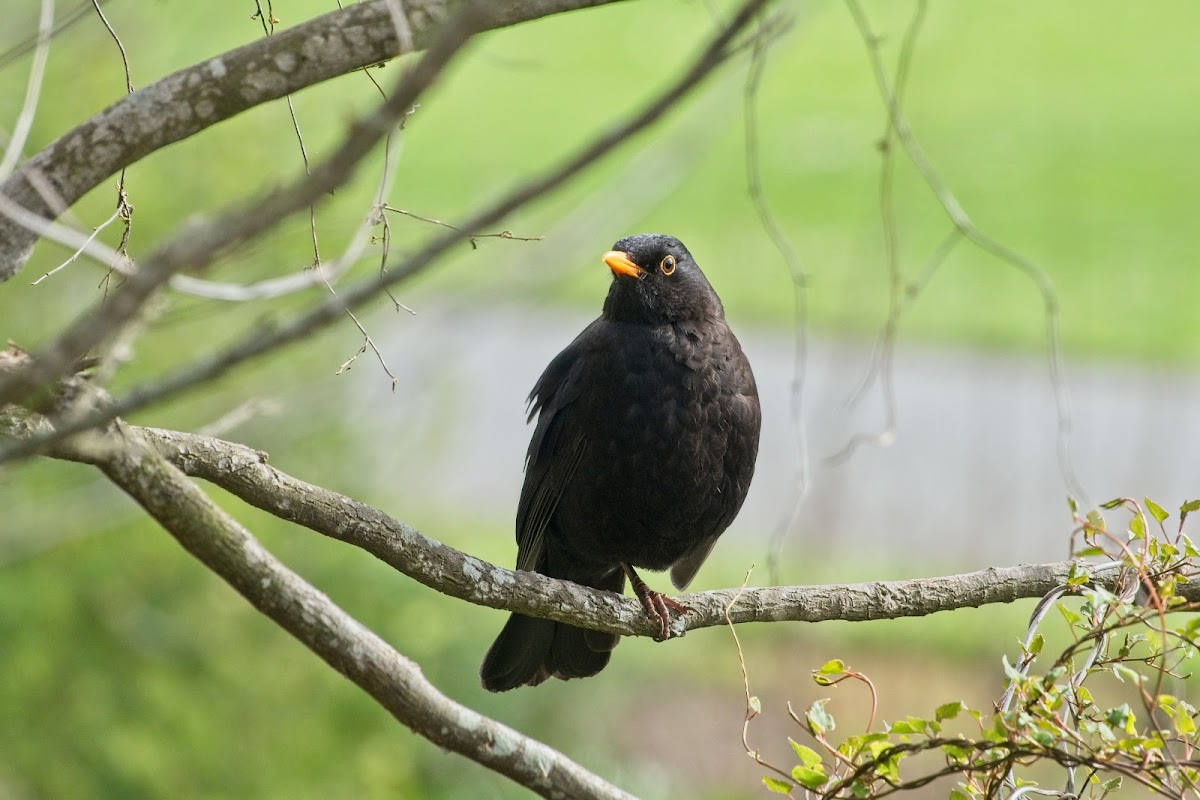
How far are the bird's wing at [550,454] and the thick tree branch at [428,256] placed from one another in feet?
9.54

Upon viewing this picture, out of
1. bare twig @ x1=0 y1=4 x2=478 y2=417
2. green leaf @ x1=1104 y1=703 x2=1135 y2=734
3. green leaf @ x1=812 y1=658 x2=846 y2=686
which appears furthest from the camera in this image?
green leaf @ x1=812 y1=658 x2=846 y2=686

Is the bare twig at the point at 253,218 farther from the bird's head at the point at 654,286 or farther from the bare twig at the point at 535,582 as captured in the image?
the bird's head at the point at 654,286

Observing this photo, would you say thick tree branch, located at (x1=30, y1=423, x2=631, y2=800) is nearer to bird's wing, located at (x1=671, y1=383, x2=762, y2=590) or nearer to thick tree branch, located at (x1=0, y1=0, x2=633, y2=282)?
thick tree branch, located at (x1=0, y1=0, x2=633, y2=282)

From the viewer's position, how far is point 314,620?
9.46 ft

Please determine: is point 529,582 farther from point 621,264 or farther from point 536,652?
point 621,264

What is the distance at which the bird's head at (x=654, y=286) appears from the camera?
448 cm

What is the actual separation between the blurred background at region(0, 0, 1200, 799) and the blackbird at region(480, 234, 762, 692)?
15.0 inches

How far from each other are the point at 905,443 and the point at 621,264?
24.7 ft

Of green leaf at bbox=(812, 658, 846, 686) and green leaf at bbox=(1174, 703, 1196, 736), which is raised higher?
green leaf at bbox=(812, 658, 846, 686)

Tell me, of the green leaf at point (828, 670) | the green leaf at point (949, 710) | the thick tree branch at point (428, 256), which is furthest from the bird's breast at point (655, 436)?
the thick tree branch at point (428, 256)

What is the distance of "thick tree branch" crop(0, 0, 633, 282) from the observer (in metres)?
2.26

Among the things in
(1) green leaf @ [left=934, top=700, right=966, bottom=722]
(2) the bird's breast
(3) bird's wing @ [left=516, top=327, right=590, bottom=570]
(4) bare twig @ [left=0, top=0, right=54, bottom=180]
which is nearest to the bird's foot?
(2) the bird's breast

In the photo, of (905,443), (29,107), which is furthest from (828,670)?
(905,443)

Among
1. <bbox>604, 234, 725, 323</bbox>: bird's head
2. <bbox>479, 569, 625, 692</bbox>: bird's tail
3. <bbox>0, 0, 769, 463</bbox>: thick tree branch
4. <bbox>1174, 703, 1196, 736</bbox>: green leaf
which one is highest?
<bbox>0, 0, 769, 463</bbox>: thick tree branch
